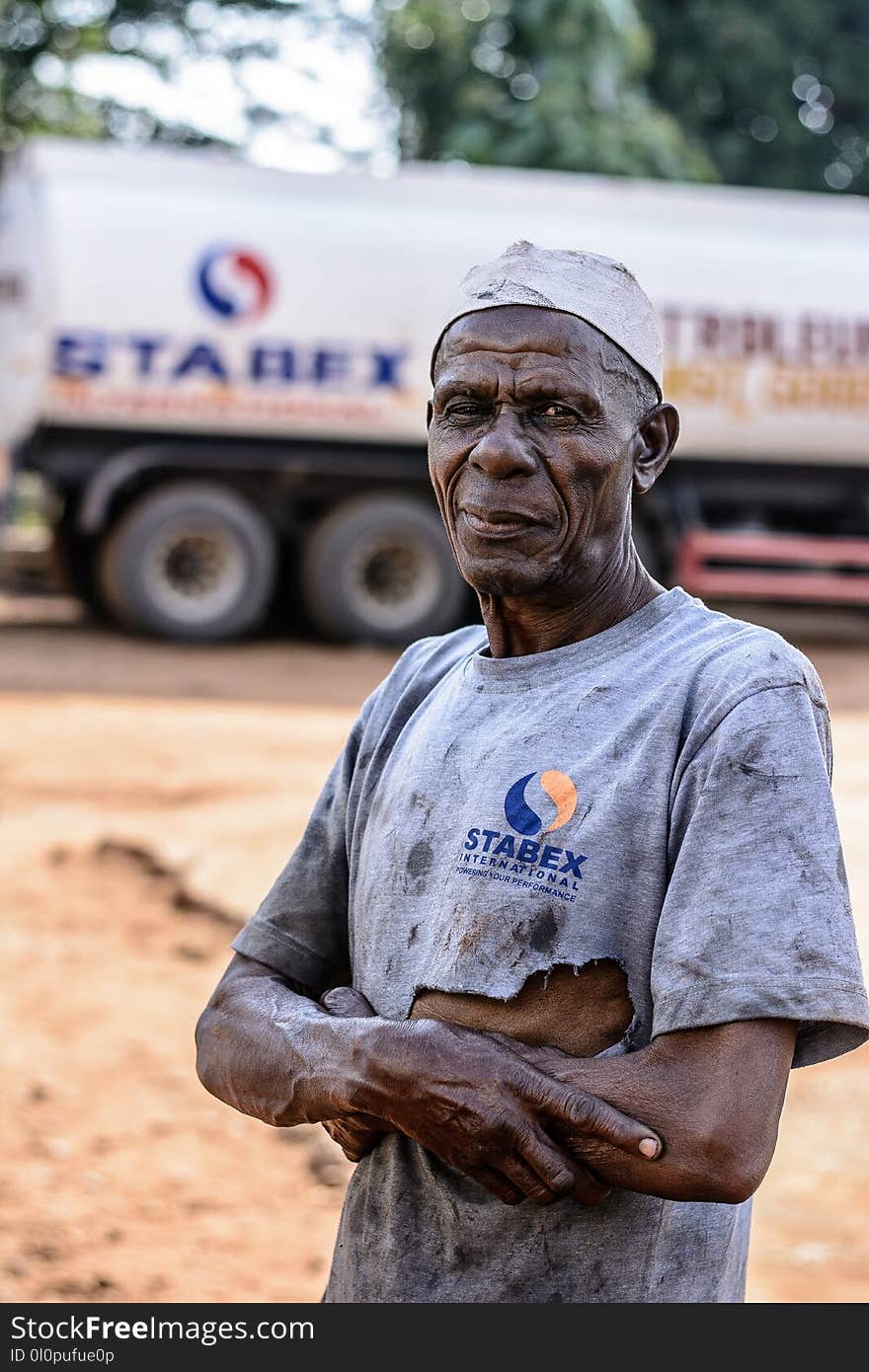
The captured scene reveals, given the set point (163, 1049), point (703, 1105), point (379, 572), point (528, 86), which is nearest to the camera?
point (703, 1105)

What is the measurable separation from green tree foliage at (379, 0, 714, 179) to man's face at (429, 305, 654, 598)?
17.2 meters

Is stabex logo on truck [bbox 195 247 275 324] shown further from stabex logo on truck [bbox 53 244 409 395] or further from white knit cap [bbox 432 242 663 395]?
white knit cap [bbox 432 242 663 395]

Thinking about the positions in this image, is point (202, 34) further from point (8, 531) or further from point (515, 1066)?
point (515, 1066)

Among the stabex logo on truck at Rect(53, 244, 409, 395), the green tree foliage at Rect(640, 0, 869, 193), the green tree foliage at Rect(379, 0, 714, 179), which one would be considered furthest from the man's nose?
the green tree foliage at Rect(640, 0, 869, 193)

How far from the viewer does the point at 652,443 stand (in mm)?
1800

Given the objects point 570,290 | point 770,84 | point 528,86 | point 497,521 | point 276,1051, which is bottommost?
point 276,1051

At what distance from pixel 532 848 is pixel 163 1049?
11.6ft

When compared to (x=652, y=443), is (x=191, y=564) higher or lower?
lower

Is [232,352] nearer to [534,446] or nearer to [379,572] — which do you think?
[379,572]

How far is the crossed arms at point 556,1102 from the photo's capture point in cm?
146

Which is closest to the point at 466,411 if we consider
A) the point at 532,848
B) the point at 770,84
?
the point at 532,848

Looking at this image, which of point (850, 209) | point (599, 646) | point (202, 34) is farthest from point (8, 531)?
point (599, 646)

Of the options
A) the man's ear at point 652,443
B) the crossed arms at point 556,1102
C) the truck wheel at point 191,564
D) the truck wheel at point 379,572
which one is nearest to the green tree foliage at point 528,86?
the truck wheel at point 379,572

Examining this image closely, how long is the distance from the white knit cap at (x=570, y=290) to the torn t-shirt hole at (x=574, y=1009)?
0.66m
